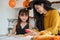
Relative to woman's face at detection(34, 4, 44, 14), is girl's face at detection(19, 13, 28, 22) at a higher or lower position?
lower

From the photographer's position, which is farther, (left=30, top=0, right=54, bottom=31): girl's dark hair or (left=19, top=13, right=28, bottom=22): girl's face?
(left=19, top=13, right=28, bottom=22): girl's face

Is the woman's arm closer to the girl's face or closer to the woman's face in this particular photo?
the woman's face

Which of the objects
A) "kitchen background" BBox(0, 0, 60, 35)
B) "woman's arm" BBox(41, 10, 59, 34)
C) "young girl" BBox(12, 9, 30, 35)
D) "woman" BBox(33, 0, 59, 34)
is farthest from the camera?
"kitchen background" BBox(0, 0, 60, 35)

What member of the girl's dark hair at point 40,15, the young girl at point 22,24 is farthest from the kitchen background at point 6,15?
the girl's dark hair at point 40,15

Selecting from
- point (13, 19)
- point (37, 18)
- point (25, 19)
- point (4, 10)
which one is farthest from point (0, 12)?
point (37, 18)

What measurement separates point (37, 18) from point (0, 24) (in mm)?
1993

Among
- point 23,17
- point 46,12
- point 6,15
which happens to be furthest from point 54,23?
point 6,15

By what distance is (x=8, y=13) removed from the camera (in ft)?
12.6

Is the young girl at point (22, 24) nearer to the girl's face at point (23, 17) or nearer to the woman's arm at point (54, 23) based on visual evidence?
the girl's face at point (23, 17)

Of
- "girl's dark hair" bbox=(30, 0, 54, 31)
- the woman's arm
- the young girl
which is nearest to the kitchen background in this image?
the young girl

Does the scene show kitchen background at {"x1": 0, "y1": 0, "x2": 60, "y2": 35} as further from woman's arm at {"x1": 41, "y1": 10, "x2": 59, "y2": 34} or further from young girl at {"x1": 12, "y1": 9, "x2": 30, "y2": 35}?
woman's arm at {"x1": 41, "y1": 10, "x2": 59, "y2": 34}

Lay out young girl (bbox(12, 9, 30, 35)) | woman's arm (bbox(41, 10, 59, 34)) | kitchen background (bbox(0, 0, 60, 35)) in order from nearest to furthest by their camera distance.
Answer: woman's arm (bbox(41, 10, 59, 34)) → young girl (bbox(12, 9, 30, 35)) → kitchen background (bbox(0, 0, 60, 35))

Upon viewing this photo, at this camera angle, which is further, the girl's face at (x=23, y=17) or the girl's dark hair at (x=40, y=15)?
the girl's face at (x=23, y=17)

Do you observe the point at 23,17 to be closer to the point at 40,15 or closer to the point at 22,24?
the point at 22,24
